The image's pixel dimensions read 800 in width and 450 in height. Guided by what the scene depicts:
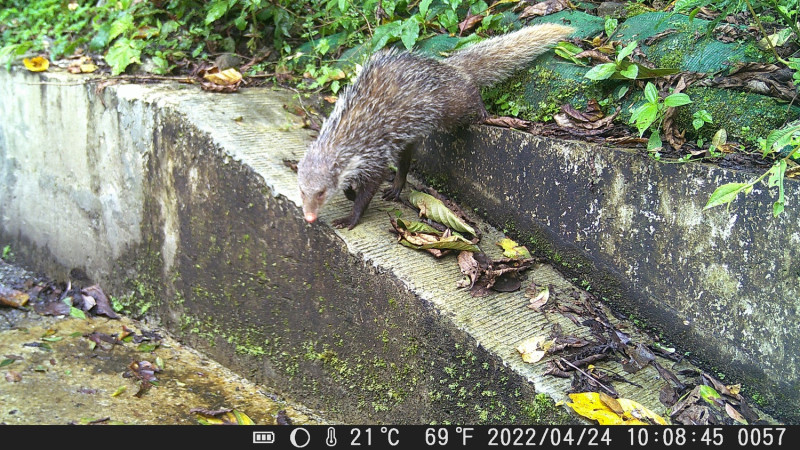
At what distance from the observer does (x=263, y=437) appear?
3.19 metres

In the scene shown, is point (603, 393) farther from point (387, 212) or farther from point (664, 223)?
point (387, 212)

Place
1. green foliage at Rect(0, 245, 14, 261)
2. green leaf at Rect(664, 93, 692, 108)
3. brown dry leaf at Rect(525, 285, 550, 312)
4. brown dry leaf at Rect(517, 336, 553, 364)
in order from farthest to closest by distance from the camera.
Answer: green foliage at Rect(0, 245, 14, 261)
brown dry leaf at Rect(525, 285, 550, 312)
green leaf at Rect(664, 93, 692, 108)
brown dry leaf at Rect(517, 336, 553, 364)

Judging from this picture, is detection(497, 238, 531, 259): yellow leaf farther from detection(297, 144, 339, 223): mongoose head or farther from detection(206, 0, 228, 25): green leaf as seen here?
detection(206, 0, 228, 25): green leaf

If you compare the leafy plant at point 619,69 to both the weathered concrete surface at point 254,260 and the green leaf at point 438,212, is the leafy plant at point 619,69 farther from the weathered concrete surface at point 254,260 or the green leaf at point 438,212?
the green leaf at point 438,212

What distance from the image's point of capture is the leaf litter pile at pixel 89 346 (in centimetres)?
390

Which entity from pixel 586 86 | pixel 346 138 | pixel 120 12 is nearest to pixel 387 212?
pixel 346 138

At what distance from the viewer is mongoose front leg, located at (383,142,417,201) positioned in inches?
164

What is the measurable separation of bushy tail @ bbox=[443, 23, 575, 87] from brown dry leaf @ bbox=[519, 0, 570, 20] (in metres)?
0.39

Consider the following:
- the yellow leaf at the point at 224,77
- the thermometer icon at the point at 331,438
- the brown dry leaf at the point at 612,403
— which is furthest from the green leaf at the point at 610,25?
the thermometer icon at the point at 331,438

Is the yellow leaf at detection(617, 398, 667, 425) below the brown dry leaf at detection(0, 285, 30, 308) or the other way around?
the other way around

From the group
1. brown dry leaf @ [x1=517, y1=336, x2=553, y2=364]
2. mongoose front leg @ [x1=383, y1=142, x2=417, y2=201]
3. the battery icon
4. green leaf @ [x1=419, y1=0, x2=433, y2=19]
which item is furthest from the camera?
green leaf @ [x1=419, y1=0, x2=433, y2=19]

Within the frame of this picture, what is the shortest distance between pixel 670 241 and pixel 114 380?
344cm

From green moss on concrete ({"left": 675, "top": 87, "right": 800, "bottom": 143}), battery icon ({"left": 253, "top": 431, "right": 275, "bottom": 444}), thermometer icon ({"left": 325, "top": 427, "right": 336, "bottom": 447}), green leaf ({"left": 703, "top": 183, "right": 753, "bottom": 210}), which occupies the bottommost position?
thermometer icon ({"left": 325, "top": 427, "right": 336, "bottom": 447})

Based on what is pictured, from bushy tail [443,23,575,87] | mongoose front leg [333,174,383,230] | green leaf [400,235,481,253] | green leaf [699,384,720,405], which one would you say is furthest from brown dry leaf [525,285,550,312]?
bushy tail [443,23,575,87]
